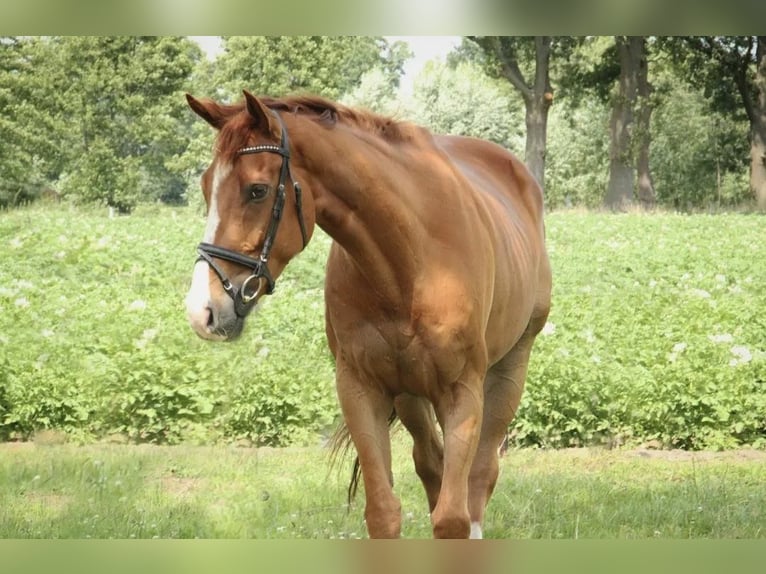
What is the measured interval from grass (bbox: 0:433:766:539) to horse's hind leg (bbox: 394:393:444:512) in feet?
2.30

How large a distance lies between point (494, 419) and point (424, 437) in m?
0.79

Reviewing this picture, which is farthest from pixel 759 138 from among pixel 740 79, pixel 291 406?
pixel 291 406

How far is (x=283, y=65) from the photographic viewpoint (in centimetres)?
1262

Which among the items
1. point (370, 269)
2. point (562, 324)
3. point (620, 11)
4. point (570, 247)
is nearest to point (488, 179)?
point (370, 269)

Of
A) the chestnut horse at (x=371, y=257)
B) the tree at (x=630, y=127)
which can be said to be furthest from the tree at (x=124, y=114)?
the chestnut horse at (x=371, y=257)

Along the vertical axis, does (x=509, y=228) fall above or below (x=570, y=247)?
above

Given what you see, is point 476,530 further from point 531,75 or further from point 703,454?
point 531,75

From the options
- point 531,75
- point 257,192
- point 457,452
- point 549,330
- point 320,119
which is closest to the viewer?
point 257,192

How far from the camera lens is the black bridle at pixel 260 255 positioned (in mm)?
3059

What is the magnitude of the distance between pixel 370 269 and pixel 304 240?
316 mm

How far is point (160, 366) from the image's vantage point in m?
7.61

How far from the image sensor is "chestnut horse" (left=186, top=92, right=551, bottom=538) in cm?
313

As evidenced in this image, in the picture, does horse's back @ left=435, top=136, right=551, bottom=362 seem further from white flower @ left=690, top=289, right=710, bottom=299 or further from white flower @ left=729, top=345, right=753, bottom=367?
white flower @ left=690, top=289, right=710, bottom=299

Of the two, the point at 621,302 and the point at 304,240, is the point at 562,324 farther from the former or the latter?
the point at 304,240
